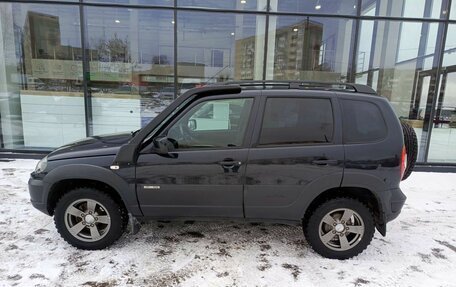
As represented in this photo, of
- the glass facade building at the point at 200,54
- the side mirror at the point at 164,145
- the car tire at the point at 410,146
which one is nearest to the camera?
the side mirror at the point at 164,145

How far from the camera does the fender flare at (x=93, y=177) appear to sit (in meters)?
3.21

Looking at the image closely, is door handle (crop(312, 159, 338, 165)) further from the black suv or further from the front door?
→ the front door

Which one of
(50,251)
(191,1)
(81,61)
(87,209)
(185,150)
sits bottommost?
(50,251)

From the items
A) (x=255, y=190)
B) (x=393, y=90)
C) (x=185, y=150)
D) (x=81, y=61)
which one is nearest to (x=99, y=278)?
(x=185, y=150)

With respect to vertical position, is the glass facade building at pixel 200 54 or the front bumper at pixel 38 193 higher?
the glass facade building at pixel 200 54

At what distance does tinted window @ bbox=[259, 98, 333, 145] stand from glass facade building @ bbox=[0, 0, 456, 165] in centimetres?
450

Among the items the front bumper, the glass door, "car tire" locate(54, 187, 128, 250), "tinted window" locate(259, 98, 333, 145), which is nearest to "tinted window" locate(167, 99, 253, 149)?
"tinted window" locate(259, 98, 333, 145)

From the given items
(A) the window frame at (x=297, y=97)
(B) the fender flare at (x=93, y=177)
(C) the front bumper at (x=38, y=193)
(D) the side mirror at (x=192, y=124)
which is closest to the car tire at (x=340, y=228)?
(A) the window frame at (x=297, y=97)

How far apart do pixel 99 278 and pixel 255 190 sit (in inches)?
65.5

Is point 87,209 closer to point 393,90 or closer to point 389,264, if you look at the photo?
point 389,264

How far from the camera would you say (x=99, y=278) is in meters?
2.95

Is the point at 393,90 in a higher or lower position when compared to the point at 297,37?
lower

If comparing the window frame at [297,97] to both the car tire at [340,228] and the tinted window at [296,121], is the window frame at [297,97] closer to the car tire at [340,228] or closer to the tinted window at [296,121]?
the tinted window at [296,121]

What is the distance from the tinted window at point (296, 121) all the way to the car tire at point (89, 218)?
170 centimetres
